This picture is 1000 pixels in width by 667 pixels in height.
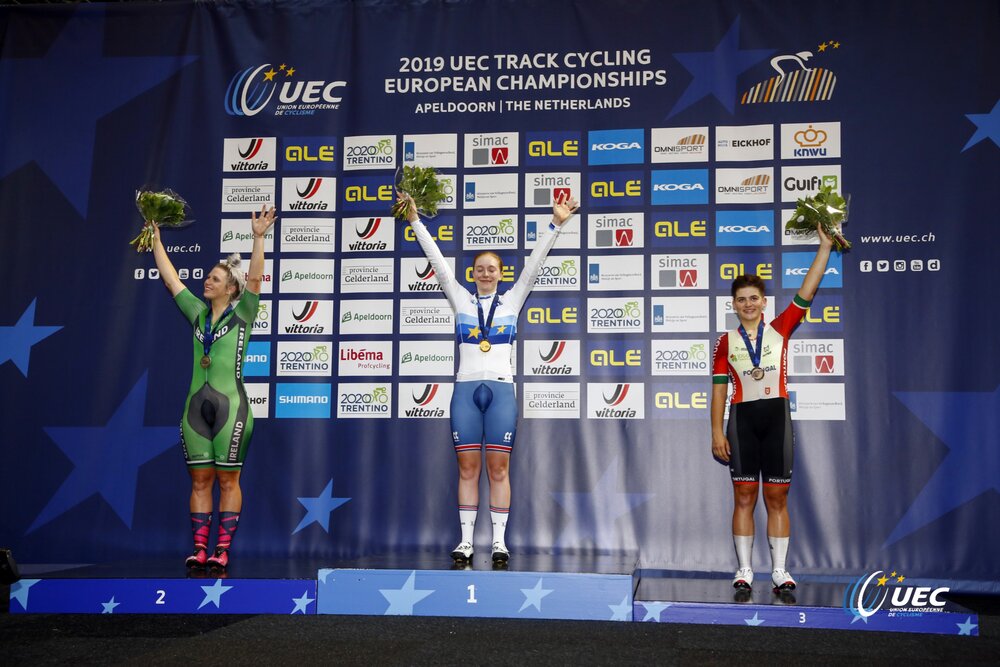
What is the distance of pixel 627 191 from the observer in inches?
229

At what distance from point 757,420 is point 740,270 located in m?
1.39

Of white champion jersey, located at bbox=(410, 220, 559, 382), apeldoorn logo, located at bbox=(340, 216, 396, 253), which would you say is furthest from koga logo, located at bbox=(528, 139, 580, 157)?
white champion jersey, located at bbox=(410, 220, 559, 382)

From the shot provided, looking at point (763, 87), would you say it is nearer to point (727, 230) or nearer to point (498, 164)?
point (727, 230)

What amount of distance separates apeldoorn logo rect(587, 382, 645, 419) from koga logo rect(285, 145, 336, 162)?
91.4 inches

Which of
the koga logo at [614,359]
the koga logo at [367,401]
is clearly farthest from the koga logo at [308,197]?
the koga logo at [614,359]

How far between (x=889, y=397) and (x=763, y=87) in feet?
6.87


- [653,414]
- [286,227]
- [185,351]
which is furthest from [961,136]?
[185,351]

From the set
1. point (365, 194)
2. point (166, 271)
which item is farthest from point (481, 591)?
point (365, 194)

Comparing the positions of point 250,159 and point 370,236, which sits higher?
point 250,159

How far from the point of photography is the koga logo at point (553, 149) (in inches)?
231

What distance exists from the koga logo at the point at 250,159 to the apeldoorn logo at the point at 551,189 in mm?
1793

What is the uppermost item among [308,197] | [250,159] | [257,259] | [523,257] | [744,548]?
[250,159]

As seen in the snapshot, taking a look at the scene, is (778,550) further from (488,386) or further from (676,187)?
(676,187)

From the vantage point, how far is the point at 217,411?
4.83m
